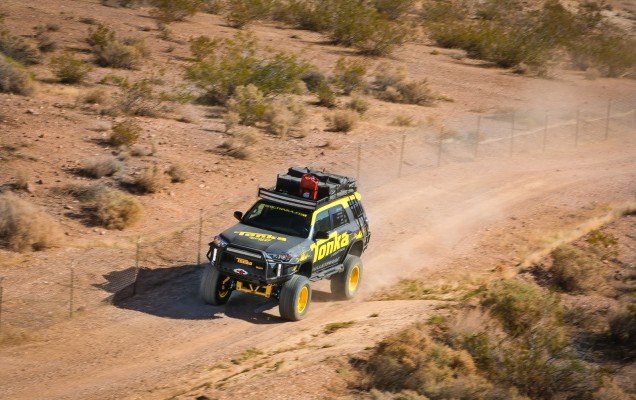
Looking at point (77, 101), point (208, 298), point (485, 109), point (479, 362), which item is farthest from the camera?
point (485, 109)

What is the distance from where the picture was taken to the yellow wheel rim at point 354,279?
61.3 ft

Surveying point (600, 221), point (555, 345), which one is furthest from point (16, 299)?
point (600, 221)

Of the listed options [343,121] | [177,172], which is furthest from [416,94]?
[177,172]

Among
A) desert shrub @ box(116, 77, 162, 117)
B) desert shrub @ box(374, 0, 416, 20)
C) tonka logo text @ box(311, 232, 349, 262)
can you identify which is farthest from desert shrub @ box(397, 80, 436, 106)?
tonka logo text @ box(311, 232, 349, 262)

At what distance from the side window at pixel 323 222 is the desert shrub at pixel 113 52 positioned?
67.4 ft

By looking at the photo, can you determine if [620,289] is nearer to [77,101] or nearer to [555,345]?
[555,345]

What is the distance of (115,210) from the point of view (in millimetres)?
21828

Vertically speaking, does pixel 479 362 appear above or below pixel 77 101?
below

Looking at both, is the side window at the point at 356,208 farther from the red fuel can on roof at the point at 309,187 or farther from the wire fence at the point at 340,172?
the wire fence at the point at 340,172

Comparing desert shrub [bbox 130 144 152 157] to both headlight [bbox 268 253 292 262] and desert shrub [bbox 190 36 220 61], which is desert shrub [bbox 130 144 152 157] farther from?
desert shrub [bbox 190 36 220 61]

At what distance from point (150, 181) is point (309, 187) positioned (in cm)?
751

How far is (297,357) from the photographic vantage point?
14.9 m

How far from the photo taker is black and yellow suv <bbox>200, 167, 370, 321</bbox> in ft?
54.0

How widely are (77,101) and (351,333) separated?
17412 mm
